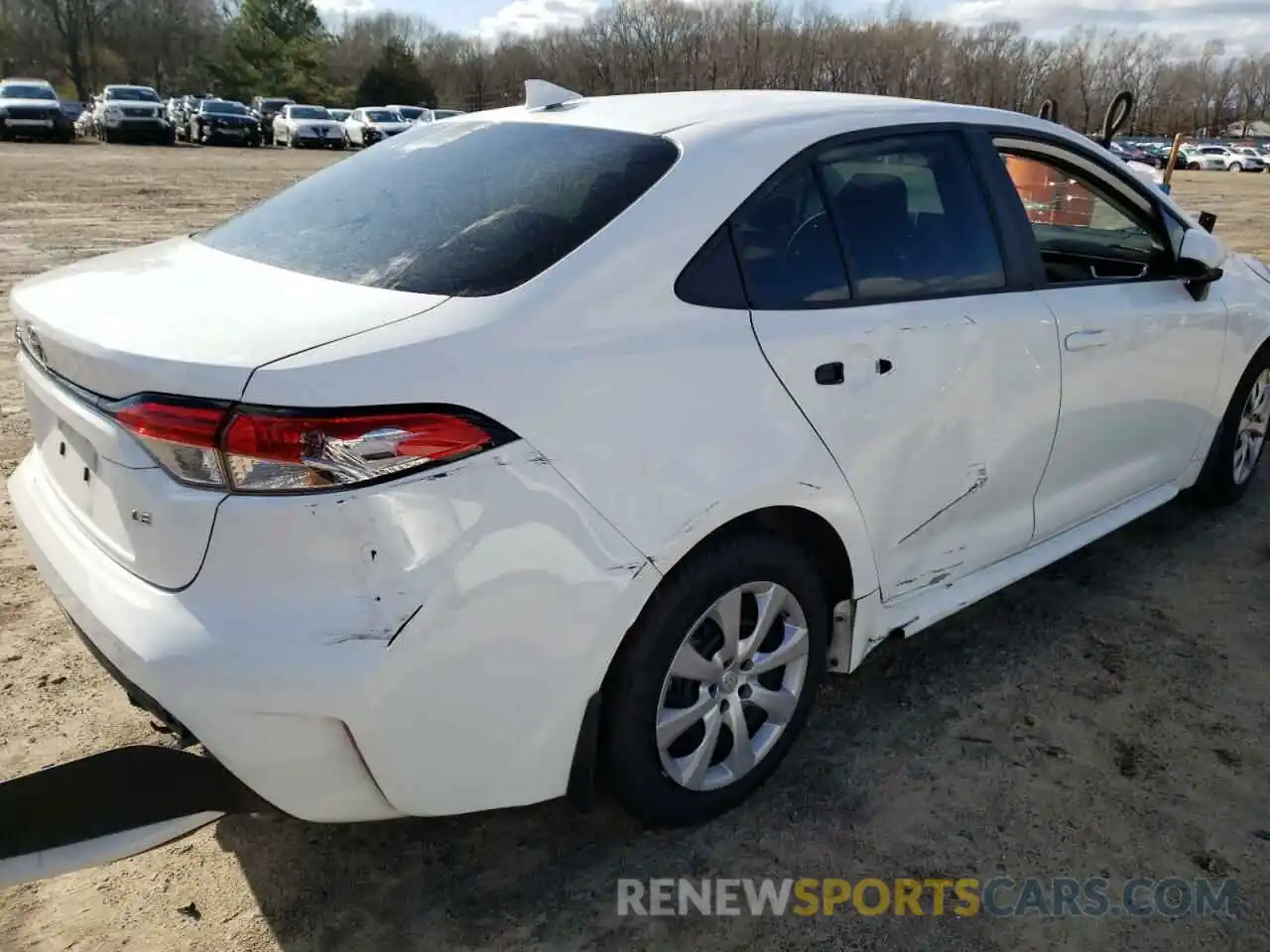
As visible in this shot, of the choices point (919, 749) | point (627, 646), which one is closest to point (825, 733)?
point (919, 749)

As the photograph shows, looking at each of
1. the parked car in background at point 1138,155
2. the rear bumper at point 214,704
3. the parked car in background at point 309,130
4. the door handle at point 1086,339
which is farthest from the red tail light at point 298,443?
the parked car in background at point 1138,155

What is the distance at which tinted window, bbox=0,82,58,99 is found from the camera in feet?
105

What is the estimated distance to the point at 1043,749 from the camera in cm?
294

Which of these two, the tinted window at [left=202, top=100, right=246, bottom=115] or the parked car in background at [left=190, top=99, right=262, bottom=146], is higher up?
the tinted window at [left=202, top=100, right=246, bottom=115]

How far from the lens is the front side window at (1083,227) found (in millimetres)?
3494

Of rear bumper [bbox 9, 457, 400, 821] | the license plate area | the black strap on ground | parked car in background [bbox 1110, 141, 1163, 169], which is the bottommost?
parked car in background [bbox 1110, 141, 1163, 169]

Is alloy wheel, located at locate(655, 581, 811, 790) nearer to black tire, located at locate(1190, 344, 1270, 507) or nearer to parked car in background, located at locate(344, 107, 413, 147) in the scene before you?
black tire, located at locate(1190, 344, 1270, 507)

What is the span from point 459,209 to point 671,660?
3.86ft

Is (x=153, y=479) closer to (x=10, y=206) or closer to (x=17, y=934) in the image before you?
(x=17, y=934)

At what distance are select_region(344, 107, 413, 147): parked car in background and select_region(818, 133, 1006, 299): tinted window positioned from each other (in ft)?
116

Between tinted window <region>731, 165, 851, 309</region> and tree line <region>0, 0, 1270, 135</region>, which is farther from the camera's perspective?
tree line <region>0, 0, 1270, 135</region>

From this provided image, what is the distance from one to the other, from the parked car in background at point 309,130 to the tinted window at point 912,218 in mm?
37220

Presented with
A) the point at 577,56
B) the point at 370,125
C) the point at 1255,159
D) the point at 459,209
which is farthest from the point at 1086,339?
the point at 577,56

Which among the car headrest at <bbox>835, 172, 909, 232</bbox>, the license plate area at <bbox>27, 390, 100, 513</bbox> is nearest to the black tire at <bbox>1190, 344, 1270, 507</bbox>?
the car headrest at <bbox>835, 172, 909, 232</bbox>
